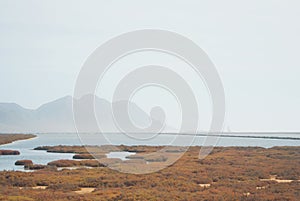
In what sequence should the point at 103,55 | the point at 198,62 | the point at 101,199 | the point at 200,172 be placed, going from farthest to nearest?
1. the point at 198,62
2. the point at 103,55
3. the point at 200,172
4. the point at 101,199

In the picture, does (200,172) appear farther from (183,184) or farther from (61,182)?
(61,182)

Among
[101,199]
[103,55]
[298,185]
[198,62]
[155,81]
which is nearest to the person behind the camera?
[101,199]

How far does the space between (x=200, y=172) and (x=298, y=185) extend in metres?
11.3

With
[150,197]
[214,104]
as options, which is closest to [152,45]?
[214,104]

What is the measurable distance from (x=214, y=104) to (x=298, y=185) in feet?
114

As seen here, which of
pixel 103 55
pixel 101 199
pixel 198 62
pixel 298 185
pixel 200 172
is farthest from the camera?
pixel 198 62

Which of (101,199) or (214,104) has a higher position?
(214,104)

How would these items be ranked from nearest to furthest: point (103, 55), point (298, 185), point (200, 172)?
1. point (298, 185)
2. point (200, 172)
3. point (103, 55)

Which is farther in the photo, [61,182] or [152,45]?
[152,45]

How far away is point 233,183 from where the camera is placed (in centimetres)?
3166

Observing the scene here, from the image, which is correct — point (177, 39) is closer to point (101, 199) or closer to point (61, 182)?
point (61, 182)

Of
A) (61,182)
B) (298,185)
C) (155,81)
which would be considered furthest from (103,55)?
(298,185)

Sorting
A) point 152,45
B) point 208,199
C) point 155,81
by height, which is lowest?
point 208,199

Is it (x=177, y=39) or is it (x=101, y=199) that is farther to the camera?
(x=177, y=39)
